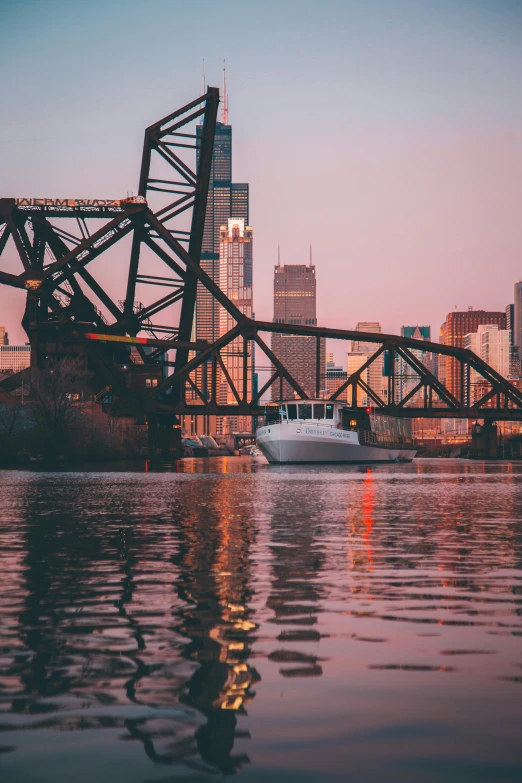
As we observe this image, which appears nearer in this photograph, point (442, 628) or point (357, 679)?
point (357, 679)

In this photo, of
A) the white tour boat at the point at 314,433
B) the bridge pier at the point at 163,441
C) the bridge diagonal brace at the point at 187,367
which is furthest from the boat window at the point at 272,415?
the bridge pier at the point at 163,441

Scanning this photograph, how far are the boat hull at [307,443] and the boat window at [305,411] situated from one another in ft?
4.01

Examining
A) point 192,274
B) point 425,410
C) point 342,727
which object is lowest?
point 342,727

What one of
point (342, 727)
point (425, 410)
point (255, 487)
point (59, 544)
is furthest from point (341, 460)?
point (342, 727)

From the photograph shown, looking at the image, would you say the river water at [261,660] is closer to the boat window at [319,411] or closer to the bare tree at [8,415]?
the boat window at [319,411]

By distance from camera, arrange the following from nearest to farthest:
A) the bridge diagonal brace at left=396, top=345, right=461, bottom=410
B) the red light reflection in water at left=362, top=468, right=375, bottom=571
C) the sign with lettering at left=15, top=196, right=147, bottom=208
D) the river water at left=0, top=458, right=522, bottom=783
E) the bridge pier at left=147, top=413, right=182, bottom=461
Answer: the river water at left=0, top=458, right=522, bottom=783 → the red light reflection in water at left=362, top=468, right=375, bottom=571 → the sign with lettering at left=15, top=196, right=147, bottom=208 → the bridge diagonal brace at left=396, top=345, right=461, bottom=410 → the bridge pier at left=147, top=413, right=182, bottom=461

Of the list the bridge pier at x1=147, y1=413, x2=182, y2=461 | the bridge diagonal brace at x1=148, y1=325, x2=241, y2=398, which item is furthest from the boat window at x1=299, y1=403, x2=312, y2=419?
the bridge pier at x1=147, y1=413, x2=182, y2=461

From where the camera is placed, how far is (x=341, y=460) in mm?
112500

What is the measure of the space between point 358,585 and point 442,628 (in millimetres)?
3832

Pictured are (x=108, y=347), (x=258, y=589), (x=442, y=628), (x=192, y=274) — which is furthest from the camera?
(x=108, y=347)

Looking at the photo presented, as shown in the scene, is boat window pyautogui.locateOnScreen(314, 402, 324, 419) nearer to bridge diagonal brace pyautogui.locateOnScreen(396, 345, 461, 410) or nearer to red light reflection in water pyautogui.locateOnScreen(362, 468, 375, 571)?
bridge diagonal brace pyautogui.locateOnScreen(396, 345, 461, 410)

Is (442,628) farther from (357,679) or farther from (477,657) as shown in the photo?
(357,679)

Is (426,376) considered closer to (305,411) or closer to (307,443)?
(305,411)

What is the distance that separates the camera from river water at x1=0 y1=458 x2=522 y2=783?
6.71m
